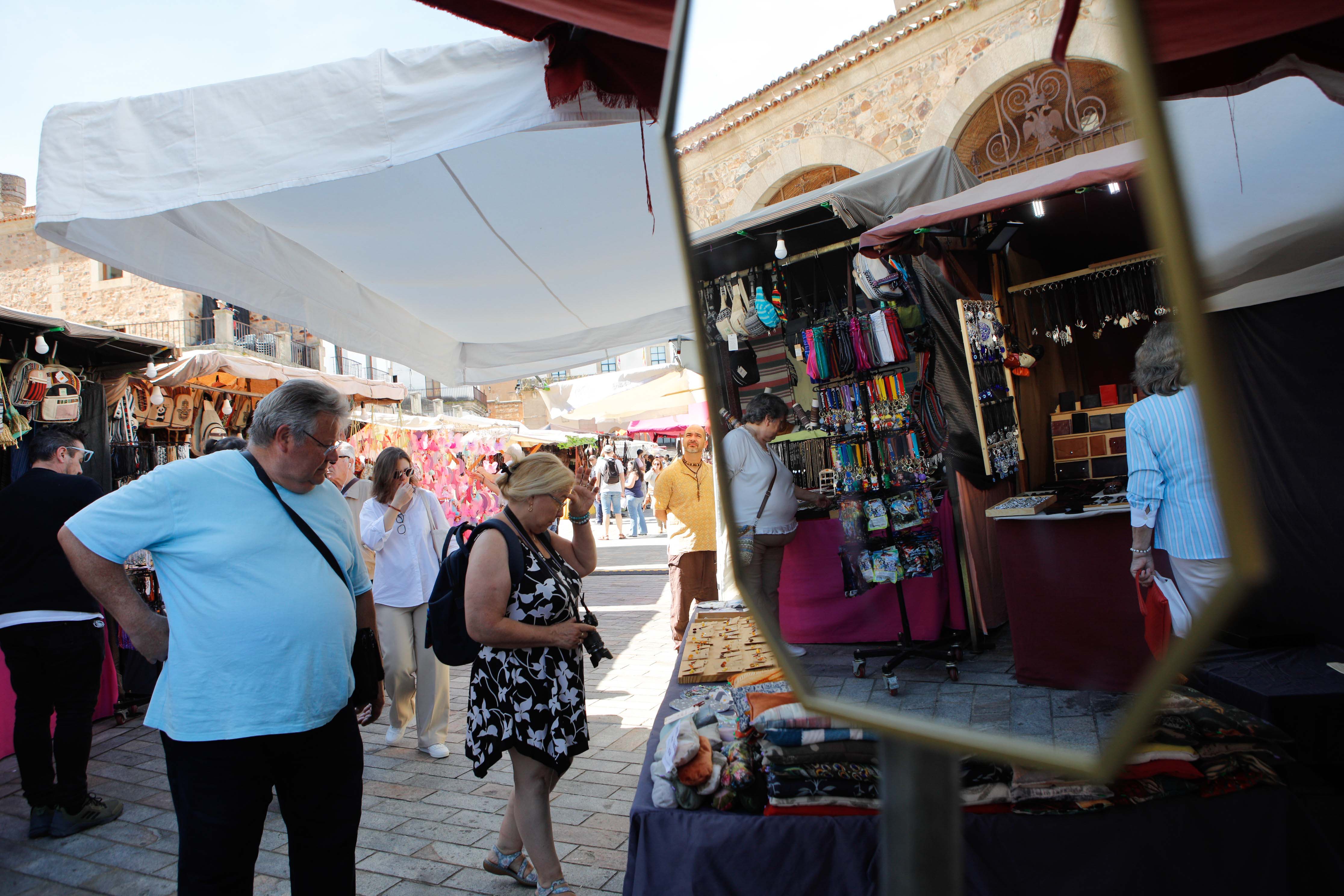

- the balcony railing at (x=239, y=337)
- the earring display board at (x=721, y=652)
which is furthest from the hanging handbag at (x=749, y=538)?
the balcony railing at (x=239, y=337)

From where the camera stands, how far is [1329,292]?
404 centimetres

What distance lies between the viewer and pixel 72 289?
26.4 metres

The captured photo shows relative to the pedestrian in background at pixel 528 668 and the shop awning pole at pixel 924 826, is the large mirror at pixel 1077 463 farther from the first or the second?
the pedestrian in background at pixel 528 668

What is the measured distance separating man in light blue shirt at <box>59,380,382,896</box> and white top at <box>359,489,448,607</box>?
6.67 feet

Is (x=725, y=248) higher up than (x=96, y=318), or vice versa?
(x=96, y=318)

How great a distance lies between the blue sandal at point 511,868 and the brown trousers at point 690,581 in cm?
274

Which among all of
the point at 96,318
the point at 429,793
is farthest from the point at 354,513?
the point at 96,318

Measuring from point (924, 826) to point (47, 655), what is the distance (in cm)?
441

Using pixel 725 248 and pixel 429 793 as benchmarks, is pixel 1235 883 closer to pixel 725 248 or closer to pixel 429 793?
pixel 725 248

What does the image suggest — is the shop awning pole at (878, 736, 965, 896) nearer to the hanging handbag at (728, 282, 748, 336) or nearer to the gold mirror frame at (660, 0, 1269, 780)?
the gold mirror frame at (660, 0, 1269, 780)

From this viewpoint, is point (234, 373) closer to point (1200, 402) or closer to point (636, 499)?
point (1200, 402)

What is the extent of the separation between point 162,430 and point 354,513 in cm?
283

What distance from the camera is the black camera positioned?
2.76 meters

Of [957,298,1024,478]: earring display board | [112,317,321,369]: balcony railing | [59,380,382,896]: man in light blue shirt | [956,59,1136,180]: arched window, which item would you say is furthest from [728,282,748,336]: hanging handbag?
[112,317,321,369]: balcony railing
